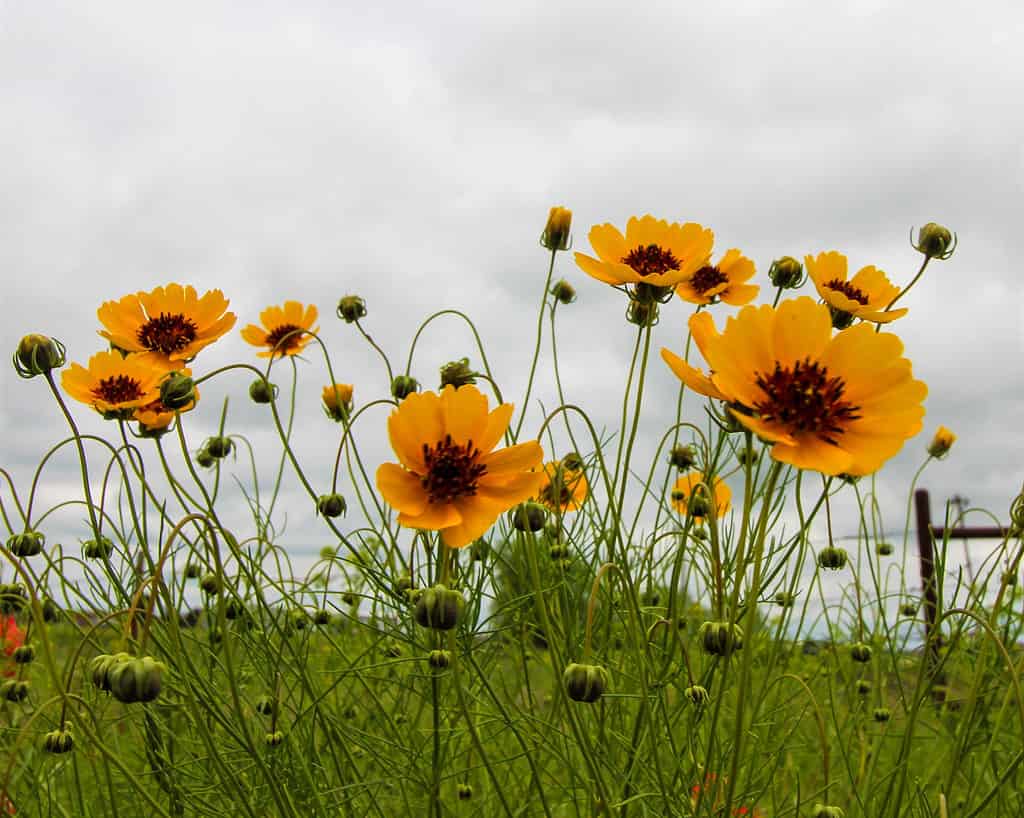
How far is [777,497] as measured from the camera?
5.23 ft

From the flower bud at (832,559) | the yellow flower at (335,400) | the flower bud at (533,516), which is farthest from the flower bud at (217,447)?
the flower bud at (832,559)

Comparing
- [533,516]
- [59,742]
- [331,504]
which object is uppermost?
[331,504]

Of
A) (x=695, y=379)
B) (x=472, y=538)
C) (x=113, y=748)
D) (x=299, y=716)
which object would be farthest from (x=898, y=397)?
(x=113, y=748)

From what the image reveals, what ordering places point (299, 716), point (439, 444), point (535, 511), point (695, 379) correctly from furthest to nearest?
point (299, 716), point (535, 511), point (439, 444), point (695, 379)

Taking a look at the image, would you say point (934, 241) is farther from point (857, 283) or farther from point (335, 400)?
point (335, 400)

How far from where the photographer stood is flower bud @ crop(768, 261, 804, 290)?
1.56 metres

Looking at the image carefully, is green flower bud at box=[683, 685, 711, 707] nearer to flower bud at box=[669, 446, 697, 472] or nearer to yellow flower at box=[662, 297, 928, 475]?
yellow flower at box=[662, 297, 928, 475]

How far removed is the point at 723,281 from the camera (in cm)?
165

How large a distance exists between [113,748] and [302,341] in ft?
3.10

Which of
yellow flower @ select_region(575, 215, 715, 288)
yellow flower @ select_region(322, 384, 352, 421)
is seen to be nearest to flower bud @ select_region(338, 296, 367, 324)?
yellow flower @ select_region(322, 384, 352, 421)

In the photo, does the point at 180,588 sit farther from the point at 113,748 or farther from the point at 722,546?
the point at 722,546

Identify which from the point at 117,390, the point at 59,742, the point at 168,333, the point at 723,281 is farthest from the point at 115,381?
the point at 723,281

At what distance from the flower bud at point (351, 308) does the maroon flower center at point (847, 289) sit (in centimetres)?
86

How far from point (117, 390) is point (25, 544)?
0.87 ft
